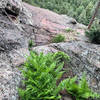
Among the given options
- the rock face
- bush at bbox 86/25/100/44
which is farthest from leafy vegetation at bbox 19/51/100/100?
bush at bbox 86/25/100/44

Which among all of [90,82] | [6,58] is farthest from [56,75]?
[6,58]

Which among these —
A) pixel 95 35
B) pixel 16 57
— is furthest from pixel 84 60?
pixel 16 57

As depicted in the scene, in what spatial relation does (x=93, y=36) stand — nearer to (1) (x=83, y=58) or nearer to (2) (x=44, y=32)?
(1) (x=83, y=58)

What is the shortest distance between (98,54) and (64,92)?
10.0 feet

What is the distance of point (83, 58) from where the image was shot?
4973mm

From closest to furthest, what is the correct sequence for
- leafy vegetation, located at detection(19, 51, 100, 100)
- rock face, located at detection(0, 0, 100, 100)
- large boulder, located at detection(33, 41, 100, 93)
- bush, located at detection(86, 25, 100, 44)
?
leafy vegetation, located at detection(19, 51, 100, 100) → rock face, located at detection(0, 0, 100, 100) → large boulder, located at detection(33, 41, 100, 93) → bush, located at detection(86, 25, 100, 44)

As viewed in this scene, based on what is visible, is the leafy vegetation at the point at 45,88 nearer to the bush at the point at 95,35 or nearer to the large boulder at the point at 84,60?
the large boulder at the point at 84,60

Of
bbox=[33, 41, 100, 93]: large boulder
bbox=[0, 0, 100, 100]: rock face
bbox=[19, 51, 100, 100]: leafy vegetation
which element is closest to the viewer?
bbox=[19, 51, 100, 100]: leafy vegetation

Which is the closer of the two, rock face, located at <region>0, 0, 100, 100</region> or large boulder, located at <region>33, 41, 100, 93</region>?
rock face, located at <region>0, 0, 100, 100</region>

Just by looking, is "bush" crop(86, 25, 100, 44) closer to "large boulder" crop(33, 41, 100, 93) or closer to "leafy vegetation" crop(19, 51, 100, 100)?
"large boulder" crop(33, 41, 100, 93)

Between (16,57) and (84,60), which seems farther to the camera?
(84,60)

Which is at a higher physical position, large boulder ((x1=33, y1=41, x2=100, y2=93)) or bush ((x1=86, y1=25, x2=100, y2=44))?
bush ((x1=86, y1=25, x2=100, y2=44))

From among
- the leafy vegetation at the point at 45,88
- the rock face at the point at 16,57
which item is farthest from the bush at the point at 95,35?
the leafy vegetation at the point at 45,88

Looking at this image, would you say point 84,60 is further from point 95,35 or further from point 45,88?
point 45,88
